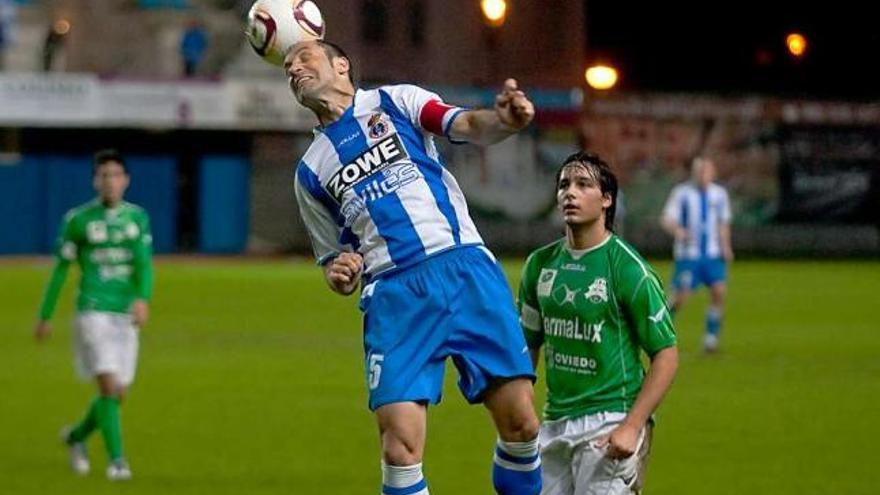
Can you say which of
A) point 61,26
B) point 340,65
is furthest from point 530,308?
point 61,26

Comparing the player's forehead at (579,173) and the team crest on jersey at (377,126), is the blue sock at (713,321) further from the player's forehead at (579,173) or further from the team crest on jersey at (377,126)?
the player's forehead at (579,173)

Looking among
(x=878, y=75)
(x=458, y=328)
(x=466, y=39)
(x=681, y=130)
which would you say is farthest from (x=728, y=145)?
(x=458, y=328)

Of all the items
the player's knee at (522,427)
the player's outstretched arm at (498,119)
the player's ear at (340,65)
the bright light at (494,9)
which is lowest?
the player's knee at (522,427)

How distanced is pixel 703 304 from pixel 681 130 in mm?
21495

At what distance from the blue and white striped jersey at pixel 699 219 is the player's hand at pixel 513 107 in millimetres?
15980

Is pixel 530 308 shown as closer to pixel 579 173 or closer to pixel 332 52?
pixel 579 173

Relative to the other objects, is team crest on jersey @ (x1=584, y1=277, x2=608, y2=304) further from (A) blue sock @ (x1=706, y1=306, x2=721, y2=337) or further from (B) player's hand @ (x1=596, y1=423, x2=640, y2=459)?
(A) blue sock @ (x1=706, y1=306, x2=721, y2=337)

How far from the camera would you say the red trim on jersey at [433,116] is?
7.48m

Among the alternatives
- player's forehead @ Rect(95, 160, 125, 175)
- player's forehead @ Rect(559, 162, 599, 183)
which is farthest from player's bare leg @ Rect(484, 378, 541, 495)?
player's forehead @ Rect(95, 160, 125, 175)

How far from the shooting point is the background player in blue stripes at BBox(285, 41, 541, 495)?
7496mm

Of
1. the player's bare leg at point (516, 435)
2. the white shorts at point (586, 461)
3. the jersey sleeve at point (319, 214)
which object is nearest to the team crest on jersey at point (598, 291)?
the white shorts at point (586, 461)

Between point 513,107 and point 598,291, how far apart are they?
0.92 m

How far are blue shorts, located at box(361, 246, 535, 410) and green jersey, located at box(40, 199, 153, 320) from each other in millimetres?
5390

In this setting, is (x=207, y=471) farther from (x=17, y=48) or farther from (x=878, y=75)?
(x=878, y=75)
